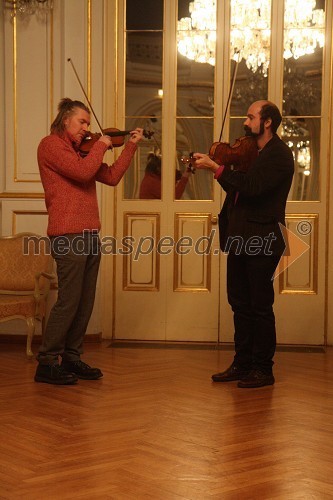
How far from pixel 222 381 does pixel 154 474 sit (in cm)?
168

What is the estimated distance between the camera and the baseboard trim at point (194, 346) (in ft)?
18.6

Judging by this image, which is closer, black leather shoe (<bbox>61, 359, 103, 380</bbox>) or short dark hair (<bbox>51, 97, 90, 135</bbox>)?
short dark hair (<bbox>51, 97, 90, 135</bbox>)

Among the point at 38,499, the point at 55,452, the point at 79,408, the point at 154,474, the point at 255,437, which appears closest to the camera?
the point at 38,499

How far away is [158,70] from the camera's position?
19.4 feet

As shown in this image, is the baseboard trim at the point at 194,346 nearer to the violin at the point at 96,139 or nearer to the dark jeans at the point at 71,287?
the dark jeans at the point at 71,287

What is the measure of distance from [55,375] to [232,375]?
0.95 meters

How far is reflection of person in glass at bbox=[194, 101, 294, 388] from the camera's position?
420cm

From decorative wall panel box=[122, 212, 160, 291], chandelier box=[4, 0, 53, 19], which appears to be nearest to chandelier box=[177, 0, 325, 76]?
chandelier box=[4, 0, 53, 19]

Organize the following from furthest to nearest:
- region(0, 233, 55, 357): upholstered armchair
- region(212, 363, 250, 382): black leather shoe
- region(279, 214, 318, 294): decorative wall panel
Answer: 1. region(279, 214, 318, 294): decorative wall panel
2. region(0, 233, 55, 357): upholstered armchair
3. region(212, 363, 250, 382): black leather shoe

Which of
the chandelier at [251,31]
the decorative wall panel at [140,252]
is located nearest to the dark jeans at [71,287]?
the decorative wall panel at [140,252]

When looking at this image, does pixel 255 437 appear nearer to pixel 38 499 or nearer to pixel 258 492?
pixel 258 492

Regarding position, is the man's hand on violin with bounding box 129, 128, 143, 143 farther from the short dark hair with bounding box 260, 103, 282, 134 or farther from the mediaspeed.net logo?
the mediaspeed.net logo

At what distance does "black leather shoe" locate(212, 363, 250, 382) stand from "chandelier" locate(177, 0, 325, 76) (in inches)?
93.3

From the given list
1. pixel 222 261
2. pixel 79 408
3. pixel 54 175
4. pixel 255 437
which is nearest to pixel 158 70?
pixel 222 261
